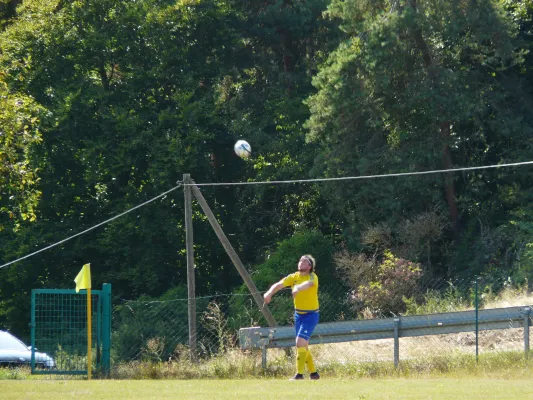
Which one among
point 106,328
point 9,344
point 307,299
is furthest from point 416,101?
point 307,299

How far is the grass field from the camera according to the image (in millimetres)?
11078

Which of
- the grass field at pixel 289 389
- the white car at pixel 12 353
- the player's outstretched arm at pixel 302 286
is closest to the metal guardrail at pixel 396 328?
the grass field at pixel 289 389

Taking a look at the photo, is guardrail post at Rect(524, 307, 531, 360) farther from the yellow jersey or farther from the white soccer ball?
the white soccer ball

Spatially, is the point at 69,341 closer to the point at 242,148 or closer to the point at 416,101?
the point at 242,148

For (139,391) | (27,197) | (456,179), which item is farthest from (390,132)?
(139,391)

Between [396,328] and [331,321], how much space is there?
6.57m

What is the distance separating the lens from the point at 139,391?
12602 mm

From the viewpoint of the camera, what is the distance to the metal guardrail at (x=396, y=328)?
16.0m

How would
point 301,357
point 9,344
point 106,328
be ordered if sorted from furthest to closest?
point 9,344
point 106,328
point 301,357

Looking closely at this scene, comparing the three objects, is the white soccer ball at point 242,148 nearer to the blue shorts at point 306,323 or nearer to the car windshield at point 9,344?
the car windshield at point 9,344

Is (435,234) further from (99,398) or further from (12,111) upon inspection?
(99,398)

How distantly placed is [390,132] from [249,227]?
8.49 m

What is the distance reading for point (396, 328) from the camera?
634 inches

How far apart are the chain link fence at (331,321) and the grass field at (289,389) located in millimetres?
2225
